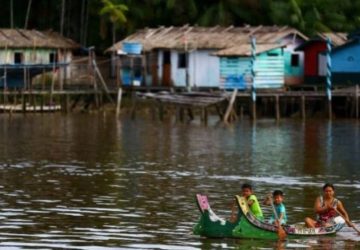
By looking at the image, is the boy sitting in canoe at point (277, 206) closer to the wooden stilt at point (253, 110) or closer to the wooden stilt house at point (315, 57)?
the wooden stilt at point (253, 110)

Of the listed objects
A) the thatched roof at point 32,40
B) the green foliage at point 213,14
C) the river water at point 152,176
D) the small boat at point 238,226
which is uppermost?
the green foliage at point 213,14

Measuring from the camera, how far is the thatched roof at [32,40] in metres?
60.5

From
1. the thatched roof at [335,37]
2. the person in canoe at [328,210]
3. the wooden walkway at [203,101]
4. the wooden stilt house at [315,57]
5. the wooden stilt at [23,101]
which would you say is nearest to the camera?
the person in canoe at [328,210]

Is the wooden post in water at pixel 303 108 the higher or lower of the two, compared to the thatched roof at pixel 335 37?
lower

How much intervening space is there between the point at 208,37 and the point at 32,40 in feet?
30.3

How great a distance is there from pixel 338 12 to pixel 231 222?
4407 cm

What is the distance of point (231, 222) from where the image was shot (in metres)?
20.5

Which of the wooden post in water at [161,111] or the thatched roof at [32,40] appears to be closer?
the wooden post in water at [161,111]

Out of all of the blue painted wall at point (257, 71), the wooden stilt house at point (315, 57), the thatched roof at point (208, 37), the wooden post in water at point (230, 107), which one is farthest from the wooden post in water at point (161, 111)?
the wooden stilt house at point (315, 57)

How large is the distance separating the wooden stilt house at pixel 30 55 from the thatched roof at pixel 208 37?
143 inches

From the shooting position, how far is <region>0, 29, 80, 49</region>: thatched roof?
60500 millimetres

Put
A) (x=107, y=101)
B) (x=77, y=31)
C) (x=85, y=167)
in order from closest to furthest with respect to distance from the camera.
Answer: (x=85, y=167) < (x=107, y=101) < (x=77, y=31)

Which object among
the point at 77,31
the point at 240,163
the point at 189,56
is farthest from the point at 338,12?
the point at 240,163

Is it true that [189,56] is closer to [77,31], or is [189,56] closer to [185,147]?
[77,31]
